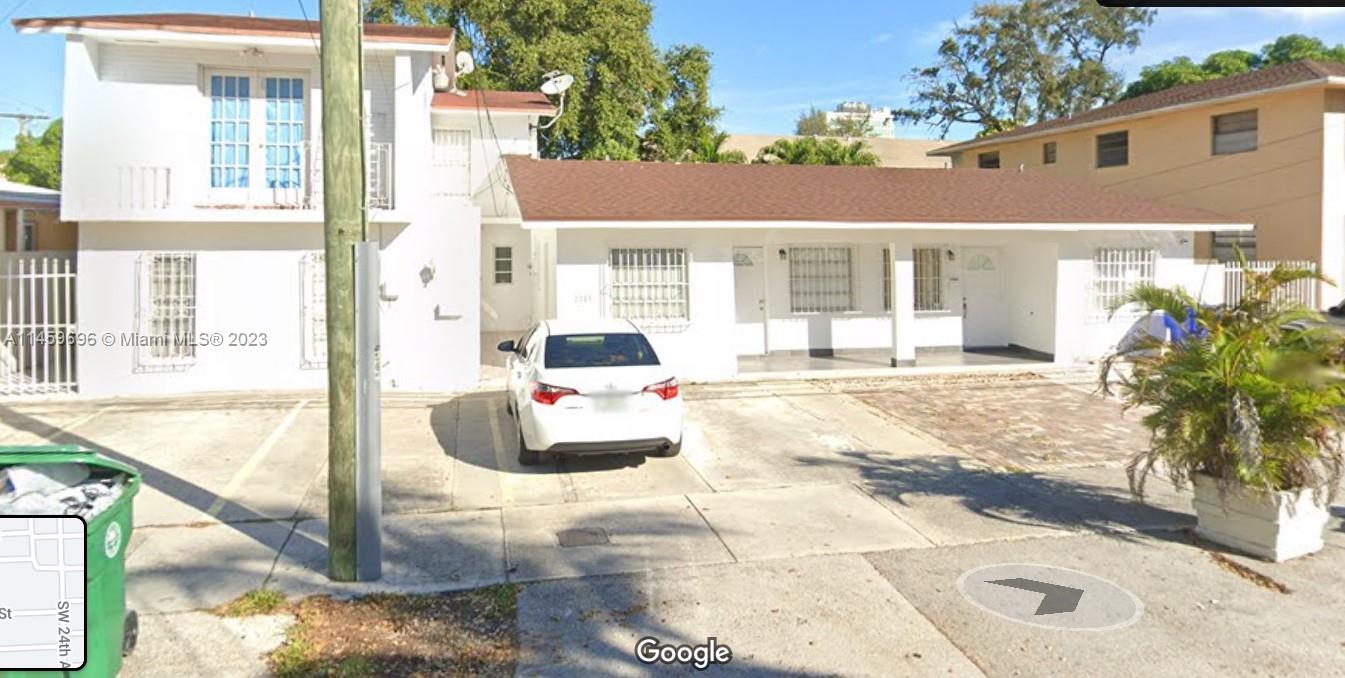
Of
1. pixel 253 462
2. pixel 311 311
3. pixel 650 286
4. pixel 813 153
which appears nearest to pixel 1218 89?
pixel 813 153

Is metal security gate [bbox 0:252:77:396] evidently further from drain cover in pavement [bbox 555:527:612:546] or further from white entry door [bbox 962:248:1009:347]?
white entry door [bbox 962:248:1009:347]

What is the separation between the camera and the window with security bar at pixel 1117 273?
Result: 15836mm

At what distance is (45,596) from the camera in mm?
3506

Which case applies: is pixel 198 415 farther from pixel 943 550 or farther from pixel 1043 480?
pixel 1043 480

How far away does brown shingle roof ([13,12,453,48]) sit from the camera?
11930 millimetres

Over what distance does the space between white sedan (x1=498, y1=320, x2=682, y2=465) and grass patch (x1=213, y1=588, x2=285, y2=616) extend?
9.74 ft

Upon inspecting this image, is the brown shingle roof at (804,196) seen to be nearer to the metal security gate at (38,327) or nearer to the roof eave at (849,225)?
the roof eave at (849,225)

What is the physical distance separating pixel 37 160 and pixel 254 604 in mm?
47160

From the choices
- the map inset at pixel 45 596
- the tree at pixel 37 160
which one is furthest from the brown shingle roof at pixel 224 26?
the tree at pixel 37 160

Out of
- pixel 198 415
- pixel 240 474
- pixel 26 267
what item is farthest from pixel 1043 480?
pixel 26 267

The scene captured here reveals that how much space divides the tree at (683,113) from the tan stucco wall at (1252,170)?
13.4 metres

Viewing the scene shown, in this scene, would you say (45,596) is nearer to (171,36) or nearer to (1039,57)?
(171,36)

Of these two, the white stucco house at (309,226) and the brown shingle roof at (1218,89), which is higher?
the brown shingle roof at (1218,89)
